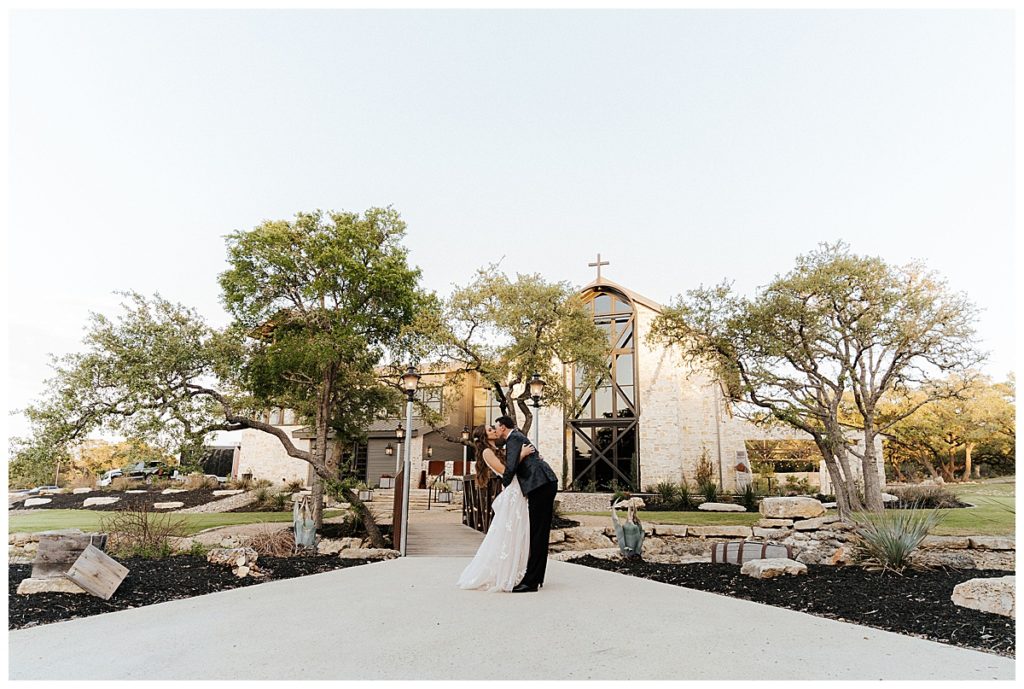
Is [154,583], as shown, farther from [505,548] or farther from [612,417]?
[612,417]

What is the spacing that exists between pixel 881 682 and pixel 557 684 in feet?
5.69

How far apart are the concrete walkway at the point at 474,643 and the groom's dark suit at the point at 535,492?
467mm

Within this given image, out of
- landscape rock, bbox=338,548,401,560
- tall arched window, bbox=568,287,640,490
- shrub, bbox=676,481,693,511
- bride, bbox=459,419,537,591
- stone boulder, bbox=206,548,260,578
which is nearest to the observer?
bride, bbox=459,419,537,591

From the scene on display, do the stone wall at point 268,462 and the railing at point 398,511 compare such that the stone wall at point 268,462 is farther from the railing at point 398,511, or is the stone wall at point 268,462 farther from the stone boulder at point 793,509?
the stone boulder at point 793,509

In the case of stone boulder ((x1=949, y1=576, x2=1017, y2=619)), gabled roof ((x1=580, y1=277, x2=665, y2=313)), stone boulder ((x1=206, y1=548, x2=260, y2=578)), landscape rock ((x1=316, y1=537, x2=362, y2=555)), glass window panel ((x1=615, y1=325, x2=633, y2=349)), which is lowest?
landscape rock ((x1=316, y1=537, x2=362, y2=555))

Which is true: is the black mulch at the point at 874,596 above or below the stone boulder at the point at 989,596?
below

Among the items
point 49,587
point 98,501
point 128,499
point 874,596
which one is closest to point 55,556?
point 49,587

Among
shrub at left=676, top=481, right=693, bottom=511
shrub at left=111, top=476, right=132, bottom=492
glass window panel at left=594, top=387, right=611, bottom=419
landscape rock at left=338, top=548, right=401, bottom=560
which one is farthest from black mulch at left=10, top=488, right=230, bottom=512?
shrub at left=676, top=481, right=693, bottom=511

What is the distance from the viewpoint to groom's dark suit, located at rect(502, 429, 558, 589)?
242 inches

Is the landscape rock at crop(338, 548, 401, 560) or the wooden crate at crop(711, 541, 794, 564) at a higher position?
the wooden crate at crop(711, 541, 794, 564)

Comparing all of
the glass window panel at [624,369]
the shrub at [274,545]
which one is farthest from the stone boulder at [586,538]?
the glass window panel at [624,369]

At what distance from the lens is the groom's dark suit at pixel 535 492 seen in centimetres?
616

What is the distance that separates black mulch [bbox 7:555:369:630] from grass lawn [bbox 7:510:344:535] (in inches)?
234

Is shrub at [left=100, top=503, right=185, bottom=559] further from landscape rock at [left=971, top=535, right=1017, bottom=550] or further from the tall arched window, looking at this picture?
the tall arched window
